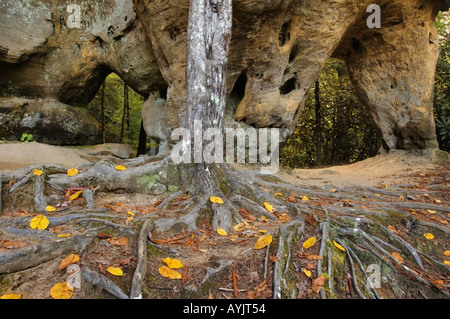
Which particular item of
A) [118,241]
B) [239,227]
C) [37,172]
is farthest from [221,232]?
[37,172]

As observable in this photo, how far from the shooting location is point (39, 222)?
2.40 metres

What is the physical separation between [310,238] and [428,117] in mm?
7388

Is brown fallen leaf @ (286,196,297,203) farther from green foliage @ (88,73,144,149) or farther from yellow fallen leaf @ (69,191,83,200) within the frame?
green foliage @ (88,73,144,149)

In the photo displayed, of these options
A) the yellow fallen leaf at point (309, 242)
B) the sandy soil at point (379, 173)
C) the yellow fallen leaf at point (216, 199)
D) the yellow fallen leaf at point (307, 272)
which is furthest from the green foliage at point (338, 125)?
the yellow fallen leaf at point (307, 272)

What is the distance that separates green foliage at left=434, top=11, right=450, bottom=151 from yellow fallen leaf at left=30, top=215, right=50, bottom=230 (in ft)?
33.3

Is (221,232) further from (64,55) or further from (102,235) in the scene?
(64,55)

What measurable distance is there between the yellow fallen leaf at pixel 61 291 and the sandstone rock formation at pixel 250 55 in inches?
189

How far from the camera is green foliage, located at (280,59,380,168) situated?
473 inches

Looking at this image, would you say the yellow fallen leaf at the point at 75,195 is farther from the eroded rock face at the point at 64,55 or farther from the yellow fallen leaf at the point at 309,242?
the eroded rock face at the point at 64,55

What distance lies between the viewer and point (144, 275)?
1925 mm

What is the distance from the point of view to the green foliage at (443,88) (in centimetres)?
857

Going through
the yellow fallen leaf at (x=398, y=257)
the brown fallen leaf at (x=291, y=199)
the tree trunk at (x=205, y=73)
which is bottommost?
the yellow fallen leaf at (x=398, y=257)

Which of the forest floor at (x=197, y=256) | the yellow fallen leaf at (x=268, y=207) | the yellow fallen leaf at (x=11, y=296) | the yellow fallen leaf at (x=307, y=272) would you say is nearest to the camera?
the yellow fallen leaf at (x=11, y=296)

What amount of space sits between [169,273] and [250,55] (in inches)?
208
